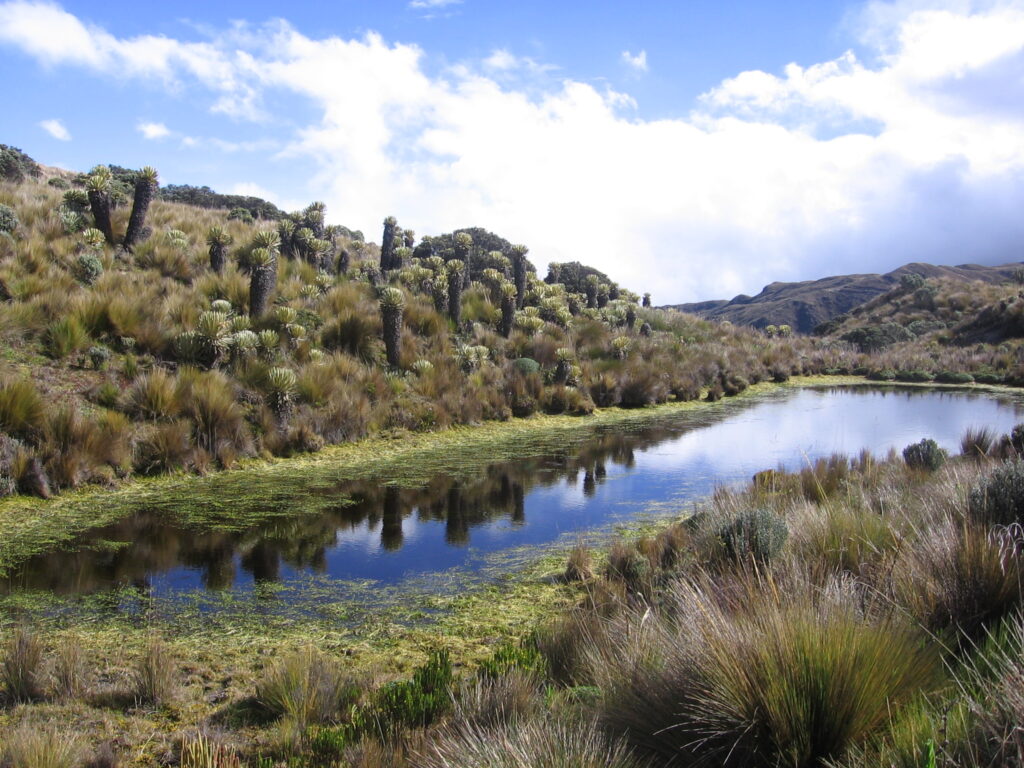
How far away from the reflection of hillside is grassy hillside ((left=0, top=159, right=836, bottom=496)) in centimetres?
173

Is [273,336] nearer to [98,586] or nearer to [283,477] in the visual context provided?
[283,477]

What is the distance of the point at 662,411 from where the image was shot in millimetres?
A: 15805

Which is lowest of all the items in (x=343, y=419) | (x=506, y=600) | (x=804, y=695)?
(x=506, y=600)

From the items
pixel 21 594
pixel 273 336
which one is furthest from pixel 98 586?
pixel 273 336

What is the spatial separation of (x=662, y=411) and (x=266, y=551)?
37.3 ft

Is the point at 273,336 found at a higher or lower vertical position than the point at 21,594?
higher

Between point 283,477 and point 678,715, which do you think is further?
point 283,477

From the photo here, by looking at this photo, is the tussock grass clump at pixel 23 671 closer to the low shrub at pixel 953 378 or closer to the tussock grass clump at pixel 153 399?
the tussock grass clump at pixel 153 399

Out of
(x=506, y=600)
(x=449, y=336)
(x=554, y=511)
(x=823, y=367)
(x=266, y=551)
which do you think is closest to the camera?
(x=506, y=600)

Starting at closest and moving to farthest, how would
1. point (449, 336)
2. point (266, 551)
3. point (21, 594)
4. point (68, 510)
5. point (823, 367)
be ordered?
1. point (21, 594)
2. point (266, 551)
3. point (68, 510)
4. point (449, 336)
5. point (823, 367)

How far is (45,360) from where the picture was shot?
894 centimetres

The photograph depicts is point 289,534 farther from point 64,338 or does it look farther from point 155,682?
point 64,338

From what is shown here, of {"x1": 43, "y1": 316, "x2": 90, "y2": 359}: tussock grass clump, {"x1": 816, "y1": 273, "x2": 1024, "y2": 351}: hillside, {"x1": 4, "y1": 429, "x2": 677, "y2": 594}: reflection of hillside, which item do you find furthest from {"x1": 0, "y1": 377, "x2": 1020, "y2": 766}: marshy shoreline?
{"x1": 816, "y1": 273, "x2": 1024, "y2": 351}: hillside

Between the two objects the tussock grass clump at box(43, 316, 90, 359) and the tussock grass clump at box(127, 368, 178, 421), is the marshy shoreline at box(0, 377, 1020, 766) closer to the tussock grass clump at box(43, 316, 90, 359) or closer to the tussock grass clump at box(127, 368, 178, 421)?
the tussock grass clump at box(127, 368, 178, 421)
